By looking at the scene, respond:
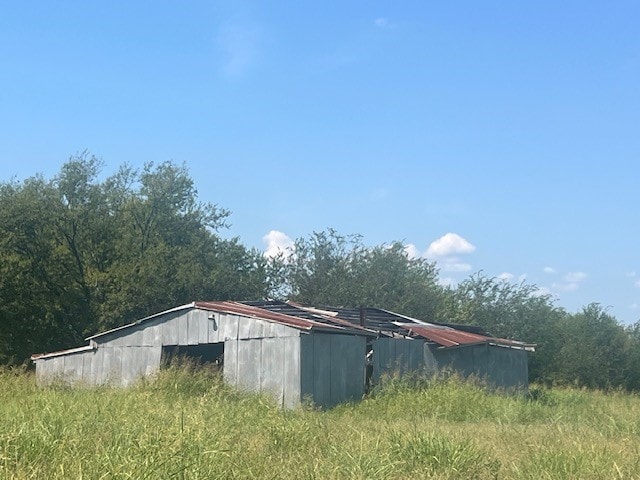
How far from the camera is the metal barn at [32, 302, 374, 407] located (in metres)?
17.1

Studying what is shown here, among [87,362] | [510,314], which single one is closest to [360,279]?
[510,314]

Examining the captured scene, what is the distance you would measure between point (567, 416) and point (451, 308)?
30.4m

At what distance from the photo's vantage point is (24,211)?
30938mm

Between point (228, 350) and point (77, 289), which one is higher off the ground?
point (77, 289)

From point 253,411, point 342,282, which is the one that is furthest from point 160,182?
point 253,411

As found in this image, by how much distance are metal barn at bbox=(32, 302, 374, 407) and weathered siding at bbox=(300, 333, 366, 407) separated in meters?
0.02

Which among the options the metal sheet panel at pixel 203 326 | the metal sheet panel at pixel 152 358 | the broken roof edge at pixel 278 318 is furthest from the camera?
the metal sheet panel at pixel 152 358

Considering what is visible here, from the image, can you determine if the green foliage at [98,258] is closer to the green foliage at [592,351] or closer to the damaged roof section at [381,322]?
the damaged roof section at [381,322]

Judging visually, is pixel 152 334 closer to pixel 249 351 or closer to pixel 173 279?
pixel 249 351

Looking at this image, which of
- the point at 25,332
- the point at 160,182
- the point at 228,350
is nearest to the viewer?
the point at 228,350

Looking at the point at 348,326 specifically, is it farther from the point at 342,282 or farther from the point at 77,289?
the point at 342,282

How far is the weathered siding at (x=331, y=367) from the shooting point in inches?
674

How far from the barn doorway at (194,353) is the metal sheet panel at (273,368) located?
1528mm

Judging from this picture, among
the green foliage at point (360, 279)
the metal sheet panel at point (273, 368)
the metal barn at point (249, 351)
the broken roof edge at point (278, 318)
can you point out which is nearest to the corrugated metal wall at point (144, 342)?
the metal barn at point (249, 351)
